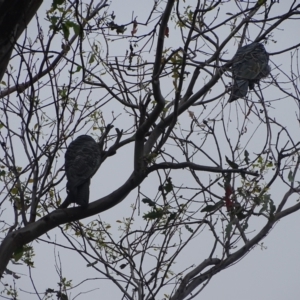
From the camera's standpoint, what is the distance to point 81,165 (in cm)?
329

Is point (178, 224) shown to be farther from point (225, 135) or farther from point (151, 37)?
point (151, 37)

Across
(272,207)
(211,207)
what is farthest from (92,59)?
(272,207)

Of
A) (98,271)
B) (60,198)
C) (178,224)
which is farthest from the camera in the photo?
(60,198)

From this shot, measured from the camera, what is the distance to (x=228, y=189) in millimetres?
3266

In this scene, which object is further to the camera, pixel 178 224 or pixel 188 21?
pixel 188 21

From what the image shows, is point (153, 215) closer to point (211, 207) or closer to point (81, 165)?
point (211, 207)

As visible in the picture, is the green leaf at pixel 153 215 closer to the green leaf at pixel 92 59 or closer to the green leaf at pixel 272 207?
the green leaf at pixel 272 207

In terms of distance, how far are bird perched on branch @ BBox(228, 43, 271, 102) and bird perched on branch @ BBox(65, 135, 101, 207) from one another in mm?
977

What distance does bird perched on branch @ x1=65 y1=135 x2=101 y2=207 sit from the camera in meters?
3.11

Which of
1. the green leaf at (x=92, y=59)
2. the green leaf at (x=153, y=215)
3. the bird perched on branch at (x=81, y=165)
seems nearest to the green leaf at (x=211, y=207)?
the green leaf at (x=153, y=215)

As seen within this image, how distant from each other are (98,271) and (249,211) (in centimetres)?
108

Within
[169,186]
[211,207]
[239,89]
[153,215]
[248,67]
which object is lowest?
[153,215]

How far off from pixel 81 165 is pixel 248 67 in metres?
1.47

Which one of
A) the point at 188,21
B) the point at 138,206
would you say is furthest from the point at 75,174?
the point at 188,21
